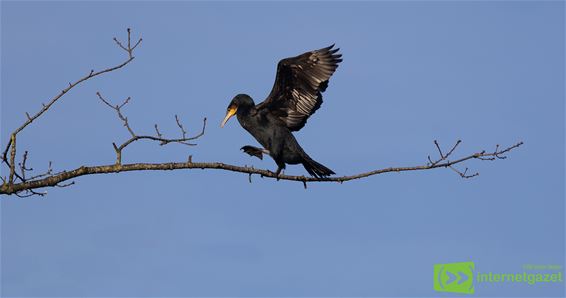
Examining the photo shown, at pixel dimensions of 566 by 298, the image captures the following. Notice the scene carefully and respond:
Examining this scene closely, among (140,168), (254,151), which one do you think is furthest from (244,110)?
(140,168)

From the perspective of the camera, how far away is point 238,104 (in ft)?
33.1

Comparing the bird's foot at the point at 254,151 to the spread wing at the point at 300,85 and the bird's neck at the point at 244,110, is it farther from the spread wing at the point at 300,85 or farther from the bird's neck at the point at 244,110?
the spread wing at the point at 300,85

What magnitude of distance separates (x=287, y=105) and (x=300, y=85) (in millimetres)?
313

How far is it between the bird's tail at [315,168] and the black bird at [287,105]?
0.88 ft

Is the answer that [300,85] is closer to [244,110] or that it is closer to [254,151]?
[244,110]

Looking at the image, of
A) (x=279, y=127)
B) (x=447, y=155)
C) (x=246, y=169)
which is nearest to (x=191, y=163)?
(x=246, y=169)

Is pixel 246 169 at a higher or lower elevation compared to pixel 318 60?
lower

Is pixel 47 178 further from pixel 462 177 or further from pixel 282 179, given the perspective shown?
pixel 462 177

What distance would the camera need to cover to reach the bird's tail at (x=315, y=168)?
8883 mm

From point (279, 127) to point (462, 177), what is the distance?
3289 millimetres

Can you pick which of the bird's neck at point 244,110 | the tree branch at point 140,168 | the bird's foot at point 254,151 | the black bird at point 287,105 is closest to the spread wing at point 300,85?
the black bird at point 287,105

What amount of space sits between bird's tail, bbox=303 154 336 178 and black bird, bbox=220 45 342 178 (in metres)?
0.27

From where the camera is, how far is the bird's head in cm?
1005

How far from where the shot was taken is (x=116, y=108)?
6938 mm
